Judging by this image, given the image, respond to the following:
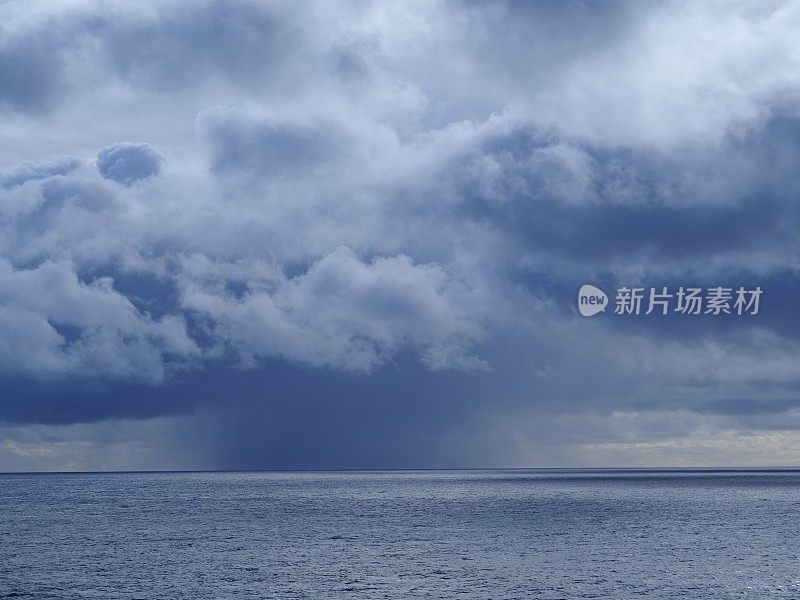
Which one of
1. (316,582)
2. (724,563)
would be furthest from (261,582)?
(724,563)

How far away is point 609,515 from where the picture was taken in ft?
601

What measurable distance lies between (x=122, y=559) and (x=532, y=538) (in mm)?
56575

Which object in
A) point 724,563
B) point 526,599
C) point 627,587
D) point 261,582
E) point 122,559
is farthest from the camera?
point 122,559

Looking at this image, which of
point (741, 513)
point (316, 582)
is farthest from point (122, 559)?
point (741, 513)

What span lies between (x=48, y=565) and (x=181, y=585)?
23409 mm

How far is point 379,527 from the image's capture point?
503 feet

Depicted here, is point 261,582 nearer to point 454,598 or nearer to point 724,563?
point 454,598

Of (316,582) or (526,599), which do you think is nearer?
(526,599)

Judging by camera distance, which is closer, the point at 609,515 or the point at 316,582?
the point at 316,582

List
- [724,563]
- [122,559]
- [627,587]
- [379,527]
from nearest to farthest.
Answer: [627,587], [724,563], [122,559], [379,527]

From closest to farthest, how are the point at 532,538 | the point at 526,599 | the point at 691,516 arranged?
the point at 526,599, the point at 532,538, the point at 691,516

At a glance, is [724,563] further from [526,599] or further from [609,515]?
[609,515]

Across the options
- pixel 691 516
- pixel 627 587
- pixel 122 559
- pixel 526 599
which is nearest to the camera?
pixel 526 599

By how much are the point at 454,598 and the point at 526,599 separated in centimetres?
627
